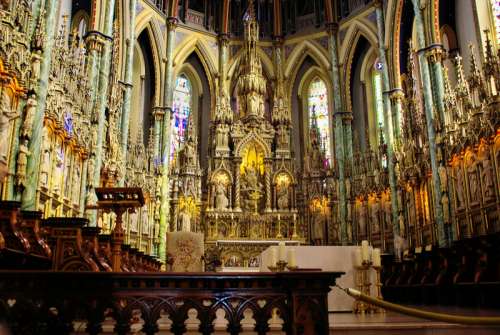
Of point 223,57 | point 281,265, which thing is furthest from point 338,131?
point 281,265

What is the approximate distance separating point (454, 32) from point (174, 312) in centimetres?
1976

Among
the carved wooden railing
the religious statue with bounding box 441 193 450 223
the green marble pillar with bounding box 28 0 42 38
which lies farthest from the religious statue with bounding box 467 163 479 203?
the green marble pillar with bounding box 28 0 42 38

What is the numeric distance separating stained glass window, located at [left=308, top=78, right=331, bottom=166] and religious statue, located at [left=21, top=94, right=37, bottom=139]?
1701cm

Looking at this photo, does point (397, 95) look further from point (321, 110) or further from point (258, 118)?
point (258, 118)

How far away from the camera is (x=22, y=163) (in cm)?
1004

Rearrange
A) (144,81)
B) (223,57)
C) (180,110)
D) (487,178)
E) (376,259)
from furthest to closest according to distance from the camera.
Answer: (223,57), (180,110), (144,81), (487,178), (376,259)

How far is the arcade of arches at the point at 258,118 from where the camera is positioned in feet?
41.7

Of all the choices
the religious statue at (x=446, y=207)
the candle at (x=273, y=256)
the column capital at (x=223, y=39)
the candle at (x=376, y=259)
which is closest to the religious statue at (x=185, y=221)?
the column capital at (x=223, y=39)

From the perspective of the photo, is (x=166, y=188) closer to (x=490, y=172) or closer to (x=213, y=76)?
(x=213, y=76)

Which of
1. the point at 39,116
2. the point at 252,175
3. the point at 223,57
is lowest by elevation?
the point at 39,116

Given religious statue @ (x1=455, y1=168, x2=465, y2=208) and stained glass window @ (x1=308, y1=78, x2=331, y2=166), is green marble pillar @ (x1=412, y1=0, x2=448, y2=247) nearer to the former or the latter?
religious statue @ (x1=455, y1=168, x2=465, y2=208)

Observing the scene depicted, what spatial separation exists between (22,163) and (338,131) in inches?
656

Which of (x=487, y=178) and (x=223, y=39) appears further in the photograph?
(x=223, y=39)

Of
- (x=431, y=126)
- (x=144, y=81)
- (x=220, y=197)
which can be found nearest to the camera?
(x=431, y=126)
